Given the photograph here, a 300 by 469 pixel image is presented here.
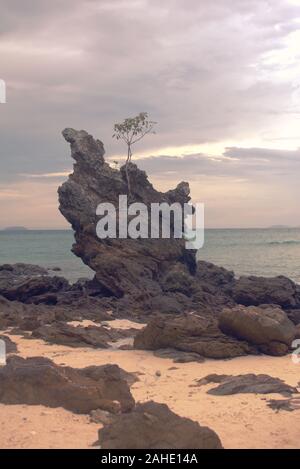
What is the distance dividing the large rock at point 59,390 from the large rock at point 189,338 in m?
6.09

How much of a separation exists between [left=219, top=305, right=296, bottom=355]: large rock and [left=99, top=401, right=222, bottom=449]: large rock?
8805 mm

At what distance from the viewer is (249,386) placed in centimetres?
1332

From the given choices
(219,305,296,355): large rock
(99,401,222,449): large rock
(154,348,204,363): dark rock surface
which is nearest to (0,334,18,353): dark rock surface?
(154,348,204,363): dark rock surface

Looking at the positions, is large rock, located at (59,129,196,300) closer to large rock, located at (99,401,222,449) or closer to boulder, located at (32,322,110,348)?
boulder, located at (32,322,110,348)

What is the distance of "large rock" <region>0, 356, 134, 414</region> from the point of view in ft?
36.7

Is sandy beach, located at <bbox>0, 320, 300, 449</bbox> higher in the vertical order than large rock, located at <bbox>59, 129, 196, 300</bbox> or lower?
lower

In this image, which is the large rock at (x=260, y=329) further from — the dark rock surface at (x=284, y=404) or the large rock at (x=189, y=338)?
the dark rock surface at (x=284, y=404)

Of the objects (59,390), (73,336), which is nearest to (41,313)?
(73,336)

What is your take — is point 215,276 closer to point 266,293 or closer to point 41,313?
point 266,293

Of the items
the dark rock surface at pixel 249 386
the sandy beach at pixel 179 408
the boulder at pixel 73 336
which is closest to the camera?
the sandy beach at pixel 179 408

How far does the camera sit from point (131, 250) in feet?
109

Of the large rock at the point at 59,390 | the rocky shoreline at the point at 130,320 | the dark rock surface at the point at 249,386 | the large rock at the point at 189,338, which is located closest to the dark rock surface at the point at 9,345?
the rocky shoreline at the point at 130,320

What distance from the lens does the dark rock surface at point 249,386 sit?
514 inches
